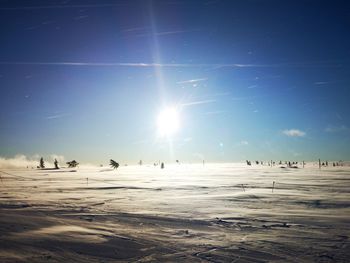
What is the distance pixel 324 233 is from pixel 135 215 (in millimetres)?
6538

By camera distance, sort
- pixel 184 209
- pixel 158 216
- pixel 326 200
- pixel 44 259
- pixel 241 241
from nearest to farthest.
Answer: pixel 44 259 → pixel 241 241 → pixel 158 216 → pixel 184 209 → pixel 326 200

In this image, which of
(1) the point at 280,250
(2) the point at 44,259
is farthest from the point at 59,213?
(1) the point at 280,250

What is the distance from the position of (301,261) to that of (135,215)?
6843 millimetres

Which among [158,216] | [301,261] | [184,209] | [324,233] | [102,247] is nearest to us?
[301,261]

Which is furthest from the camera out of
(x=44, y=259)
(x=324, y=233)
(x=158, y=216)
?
(x=158, y=216)

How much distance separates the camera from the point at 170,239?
8.55 m

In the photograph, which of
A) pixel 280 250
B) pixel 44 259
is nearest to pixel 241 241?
pixel 280 250

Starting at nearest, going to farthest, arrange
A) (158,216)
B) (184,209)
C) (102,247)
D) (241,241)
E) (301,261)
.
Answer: (301,261)
(102,247)
(241,241)
(158,216)
(184,209)

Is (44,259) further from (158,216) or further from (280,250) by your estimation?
(158,216)

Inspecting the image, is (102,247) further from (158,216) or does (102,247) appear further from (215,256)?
(158,216)

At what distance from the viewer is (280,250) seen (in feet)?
25.0

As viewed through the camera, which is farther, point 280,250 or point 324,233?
point 324,233

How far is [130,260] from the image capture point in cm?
669

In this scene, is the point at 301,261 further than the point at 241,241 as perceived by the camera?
No
